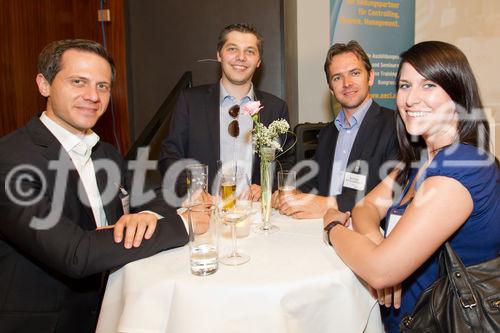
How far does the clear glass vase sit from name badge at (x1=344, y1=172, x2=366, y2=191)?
0.64 m

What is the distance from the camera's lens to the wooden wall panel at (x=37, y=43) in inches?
120

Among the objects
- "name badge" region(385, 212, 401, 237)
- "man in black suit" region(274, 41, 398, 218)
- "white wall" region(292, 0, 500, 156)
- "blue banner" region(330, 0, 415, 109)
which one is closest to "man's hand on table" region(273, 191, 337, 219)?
"man in black suit" region(274, 41, 398, 218)

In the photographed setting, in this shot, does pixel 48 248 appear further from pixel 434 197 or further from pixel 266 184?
pixel 434 197

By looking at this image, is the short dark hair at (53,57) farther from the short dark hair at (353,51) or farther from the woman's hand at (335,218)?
the short dark hair at (353,51)

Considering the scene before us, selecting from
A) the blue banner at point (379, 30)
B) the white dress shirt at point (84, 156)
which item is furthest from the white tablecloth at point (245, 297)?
the blue banner at point (379, 30)

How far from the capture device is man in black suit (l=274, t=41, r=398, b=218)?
7.73ft

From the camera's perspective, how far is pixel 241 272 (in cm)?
123

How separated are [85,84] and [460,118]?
4.83ft

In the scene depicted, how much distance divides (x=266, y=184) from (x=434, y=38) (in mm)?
3962

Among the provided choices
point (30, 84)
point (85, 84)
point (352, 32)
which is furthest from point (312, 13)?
point (85, 84)

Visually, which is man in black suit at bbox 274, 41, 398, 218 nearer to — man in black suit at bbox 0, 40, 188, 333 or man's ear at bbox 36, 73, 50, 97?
man in black suit at bbox 0, 40, 188, 333

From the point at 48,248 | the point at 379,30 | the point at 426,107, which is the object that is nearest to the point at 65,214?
the point at 48,248

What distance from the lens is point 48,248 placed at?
4.15 feet

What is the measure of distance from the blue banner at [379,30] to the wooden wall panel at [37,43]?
2189 millimetres
